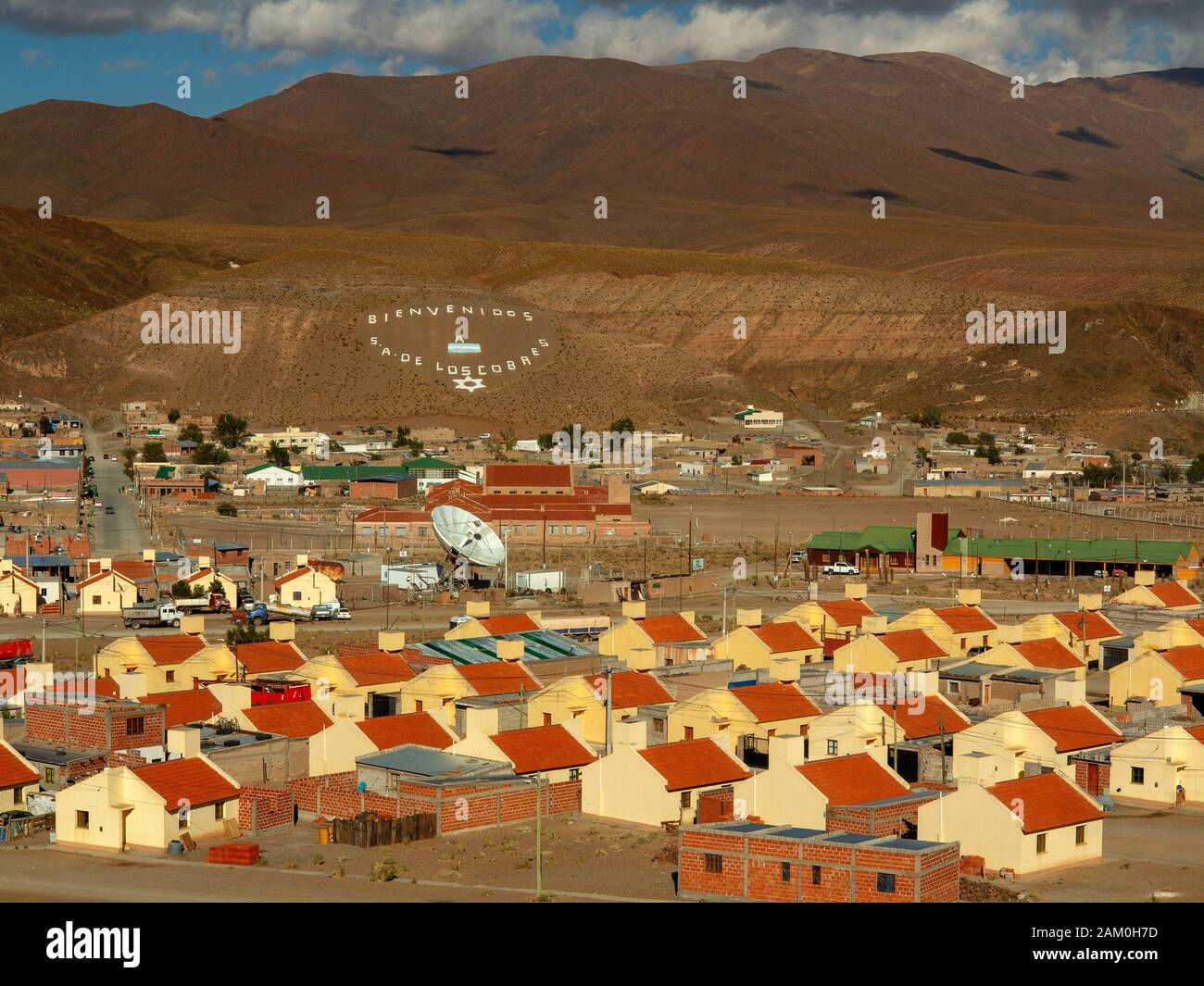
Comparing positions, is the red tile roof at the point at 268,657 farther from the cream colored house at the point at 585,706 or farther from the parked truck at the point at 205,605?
the parked truck at the point at 205,605

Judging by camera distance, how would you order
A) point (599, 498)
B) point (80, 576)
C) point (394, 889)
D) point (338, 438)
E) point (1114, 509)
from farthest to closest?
point (338, 438)
point (1114, 509)
point (599, 498)
point (80, 576)
point (394, 889)

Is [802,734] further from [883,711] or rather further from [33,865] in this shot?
[33,865]

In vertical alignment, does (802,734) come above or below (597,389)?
below

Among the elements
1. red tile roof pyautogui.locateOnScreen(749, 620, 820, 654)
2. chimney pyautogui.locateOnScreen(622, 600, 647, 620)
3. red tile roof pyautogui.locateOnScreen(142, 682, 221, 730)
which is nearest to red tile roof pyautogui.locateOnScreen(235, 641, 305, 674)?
red tile roof pyautogui.locateOnScreen(142, 682, 221, 730)

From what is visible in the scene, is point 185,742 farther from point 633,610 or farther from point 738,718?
point 633,610

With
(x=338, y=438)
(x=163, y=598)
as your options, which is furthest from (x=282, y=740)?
(x=338, y=438)
